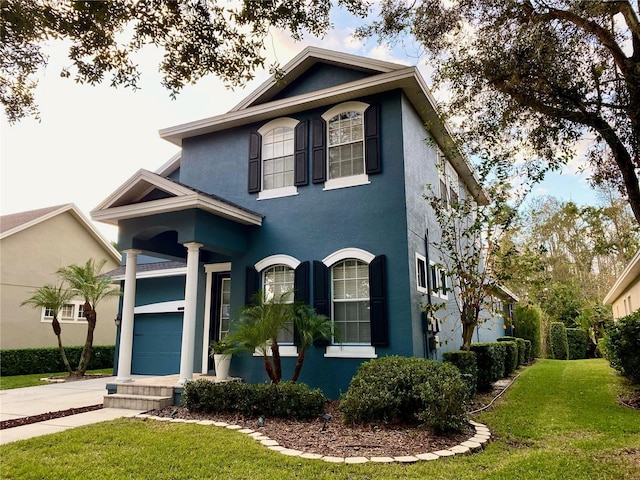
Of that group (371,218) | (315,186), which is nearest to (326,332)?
(371,218)

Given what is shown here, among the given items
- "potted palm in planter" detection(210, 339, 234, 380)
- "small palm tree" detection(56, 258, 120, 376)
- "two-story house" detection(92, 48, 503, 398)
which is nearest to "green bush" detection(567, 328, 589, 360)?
"two-story house" detection(92, 48, 503, 398)

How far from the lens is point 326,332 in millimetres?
8414

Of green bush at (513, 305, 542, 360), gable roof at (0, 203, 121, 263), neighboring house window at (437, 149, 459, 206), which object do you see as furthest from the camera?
green bush at (513, 305, 542, 360)

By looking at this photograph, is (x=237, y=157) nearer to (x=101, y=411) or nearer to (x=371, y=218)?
(x=371, y=218)

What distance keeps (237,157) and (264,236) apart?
7.26 feet

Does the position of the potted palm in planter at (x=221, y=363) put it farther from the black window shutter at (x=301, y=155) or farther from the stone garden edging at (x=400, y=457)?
the black window shutter at (x=301, y=155)

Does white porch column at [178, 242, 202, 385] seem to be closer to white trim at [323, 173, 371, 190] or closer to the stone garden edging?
the stone garden edging

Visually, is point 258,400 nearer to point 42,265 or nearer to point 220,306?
point 220,306

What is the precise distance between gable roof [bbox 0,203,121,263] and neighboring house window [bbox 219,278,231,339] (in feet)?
28.5

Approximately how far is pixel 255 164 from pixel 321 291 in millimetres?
3486

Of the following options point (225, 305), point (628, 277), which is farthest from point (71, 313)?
point (628, 277)

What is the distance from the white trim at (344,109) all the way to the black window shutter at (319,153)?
16 centimetres

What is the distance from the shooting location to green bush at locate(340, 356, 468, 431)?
19.5ft

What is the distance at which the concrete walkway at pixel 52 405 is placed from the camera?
6.69m
